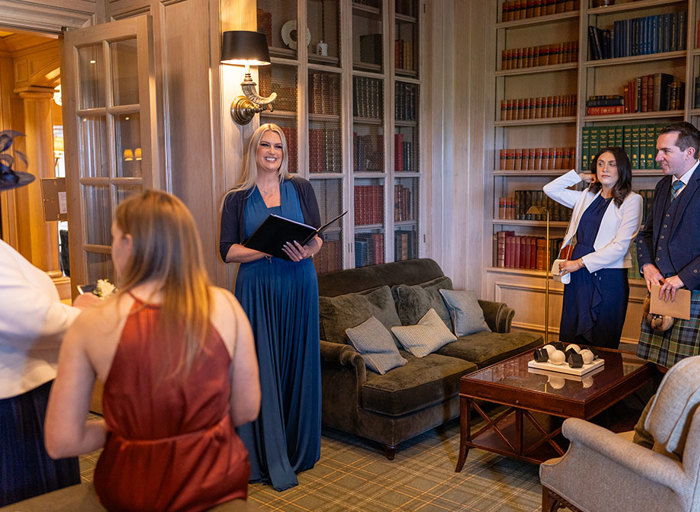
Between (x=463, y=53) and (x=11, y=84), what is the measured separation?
5.52m

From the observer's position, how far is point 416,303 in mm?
4863

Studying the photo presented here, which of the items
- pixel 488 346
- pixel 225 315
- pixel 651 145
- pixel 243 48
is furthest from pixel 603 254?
pixel 225 315

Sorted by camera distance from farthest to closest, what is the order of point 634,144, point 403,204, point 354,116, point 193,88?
point 403,204 < point 634,144 < point 354,116 < point 193,88

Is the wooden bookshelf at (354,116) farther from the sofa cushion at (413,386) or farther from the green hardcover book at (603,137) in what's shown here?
the green hardcover book at (603,137)

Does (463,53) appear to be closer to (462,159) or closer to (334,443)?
(462,159)

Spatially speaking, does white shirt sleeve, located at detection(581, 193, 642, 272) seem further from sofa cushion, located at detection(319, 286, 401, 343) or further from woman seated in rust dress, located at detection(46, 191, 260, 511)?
woman seated in rust dress, located at detection(46, 191, 260, 511)

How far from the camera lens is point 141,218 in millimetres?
1556

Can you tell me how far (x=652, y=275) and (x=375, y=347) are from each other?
1579 mm

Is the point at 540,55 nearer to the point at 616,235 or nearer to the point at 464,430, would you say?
the point at 616,235

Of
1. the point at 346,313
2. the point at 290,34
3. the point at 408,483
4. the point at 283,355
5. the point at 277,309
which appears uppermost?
the point at 290,34

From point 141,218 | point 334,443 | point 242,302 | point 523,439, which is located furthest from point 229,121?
point 141,218

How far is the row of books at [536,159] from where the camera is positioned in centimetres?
577

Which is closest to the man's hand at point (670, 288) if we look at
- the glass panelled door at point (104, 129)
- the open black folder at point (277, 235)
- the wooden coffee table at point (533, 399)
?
the wooden coffee table at point (533, 399)

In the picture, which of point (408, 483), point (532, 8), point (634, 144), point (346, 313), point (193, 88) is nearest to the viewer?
point (408, 483)
